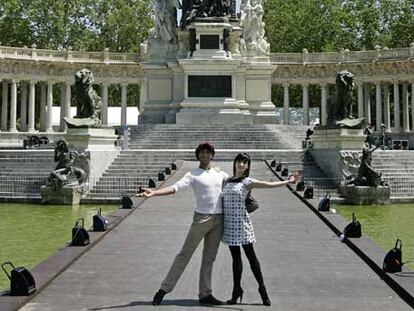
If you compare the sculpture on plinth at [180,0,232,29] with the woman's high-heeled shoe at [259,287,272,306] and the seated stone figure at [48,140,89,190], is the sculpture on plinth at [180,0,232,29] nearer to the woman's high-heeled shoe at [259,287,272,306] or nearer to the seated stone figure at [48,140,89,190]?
the seated stone figure at [48,140,89,190]

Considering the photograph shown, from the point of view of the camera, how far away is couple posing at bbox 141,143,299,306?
9469mm

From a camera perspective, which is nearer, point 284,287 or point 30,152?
point 284,287

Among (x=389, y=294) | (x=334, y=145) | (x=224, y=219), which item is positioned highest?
(x=334, y=145)

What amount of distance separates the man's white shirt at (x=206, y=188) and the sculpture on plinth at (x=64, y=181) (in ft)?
58.6

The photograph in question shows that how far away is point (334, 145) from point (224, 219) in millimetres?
21556

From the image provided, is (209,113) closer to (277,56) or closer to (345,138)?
(345,138)

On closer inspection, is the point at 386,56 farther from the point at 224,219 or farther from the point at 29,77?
the point at 224,219

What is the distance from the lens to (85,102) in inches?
1235

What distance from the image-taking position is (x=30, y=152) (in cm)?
3375

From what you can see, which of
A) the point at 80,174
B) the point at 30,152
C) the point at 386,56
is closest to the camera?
the point at 80,174

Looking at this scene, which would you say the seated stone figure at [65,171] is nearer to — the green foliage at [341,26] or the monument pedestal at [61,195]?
the monument pedestal at [61,195]

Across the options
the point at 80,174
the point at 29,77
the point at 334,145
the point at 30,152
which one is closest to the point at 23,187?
the point at 80,174

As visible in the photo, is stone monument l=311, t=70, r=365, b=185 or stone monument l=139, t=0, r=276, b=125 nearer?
stone monument l=311, t=70, r=365, b=185

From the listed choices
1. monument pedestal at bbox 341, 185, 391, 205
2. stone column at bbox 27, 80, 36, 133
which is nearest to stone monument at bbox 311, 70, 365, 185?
monument pedestal at bbox 341, 185, 391, 205
